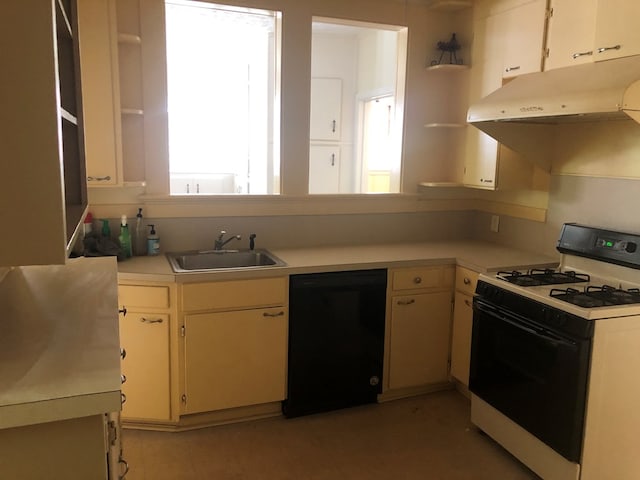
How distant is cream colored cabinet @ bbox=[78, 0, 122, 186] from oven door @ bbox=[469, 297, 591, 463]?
2044 mm

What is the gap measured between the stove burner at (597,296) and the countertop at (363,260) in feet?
1.65

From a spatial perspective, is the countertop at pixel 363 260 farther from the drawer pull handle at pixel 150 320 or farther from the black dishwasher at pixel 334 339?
the drawer pull handle at pixel 150 320

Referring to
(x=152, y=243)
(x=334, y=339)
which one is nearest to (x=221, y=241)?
(x=152, y=243)

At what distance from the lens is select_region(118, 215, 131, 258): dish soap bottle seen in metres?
2.92

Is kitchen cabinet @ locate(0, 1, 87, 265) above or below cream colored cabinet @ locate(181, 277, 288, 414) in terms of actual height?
above

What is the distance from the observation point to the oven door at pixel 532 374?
221 cm

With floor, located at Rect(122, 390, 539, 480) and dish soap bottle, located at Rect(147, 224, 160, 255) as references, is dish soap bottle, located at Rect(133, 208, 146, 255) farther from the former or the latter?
floor, located at Rect(122, 390, 539, 480)

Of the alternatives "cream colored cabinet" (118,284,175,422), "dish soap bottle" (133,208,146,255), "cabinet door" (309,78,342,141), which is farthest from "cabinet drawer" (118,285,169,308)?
"cabinet door" (309,78,342,141)

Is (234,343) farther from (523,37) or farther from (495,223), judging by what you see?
Answer: (523,37)

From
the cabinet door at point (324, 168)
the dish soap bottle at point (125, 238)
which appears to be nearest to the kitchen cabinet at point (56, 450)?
the dish soap bottle at point (125, 238)

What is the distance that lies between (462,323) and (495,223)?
874 millimetres

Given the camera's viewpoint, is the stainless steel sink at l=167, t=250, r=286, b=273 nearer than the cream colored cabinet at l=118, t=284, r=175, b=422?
No

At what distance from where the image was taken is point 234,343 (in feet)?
9.18

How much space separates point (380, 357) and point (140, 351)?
134cm
